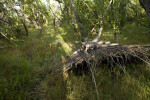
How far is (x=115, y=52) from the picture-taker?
3.06 m

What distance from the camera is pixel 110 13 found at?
20.7 feet

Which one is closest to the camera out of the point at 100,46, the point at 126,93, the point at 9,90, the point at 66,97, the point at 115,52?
the point at 126,93

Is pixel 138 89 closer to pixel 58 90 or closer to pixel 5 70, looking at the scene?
pixel 58 90

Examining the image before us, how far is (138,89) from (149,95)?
0.25m

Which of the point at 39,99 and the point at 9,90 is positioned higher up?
the point at 9,90

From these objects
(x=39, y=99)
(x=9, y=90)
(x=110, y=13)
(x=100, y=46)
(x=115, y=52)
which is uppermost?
(x=110, y=13)

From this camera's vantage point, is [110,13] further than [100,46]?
Yes

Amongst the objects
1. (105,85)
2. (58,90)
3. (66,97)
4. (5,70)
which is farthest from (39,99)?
(5,70)

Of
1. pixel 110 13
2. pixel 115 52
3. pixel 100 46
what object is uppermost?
pixel 110 13

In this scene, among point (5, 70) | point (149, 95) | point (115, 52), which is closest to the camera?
point (149, 95)

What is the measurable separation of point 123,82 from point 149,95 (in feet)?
2.20

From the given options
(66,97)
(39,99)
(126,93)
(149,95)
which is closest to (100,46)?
(126,93)

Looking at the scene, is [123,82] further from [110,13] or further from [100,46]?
[110,13]

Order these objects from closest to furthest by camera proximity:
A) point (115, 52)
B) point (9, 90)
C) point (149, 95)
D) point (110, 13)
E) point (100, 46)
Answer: point (149, 95) < point (9, 90) < point (115, 52) < point (100, 46) < point (110, 13)
